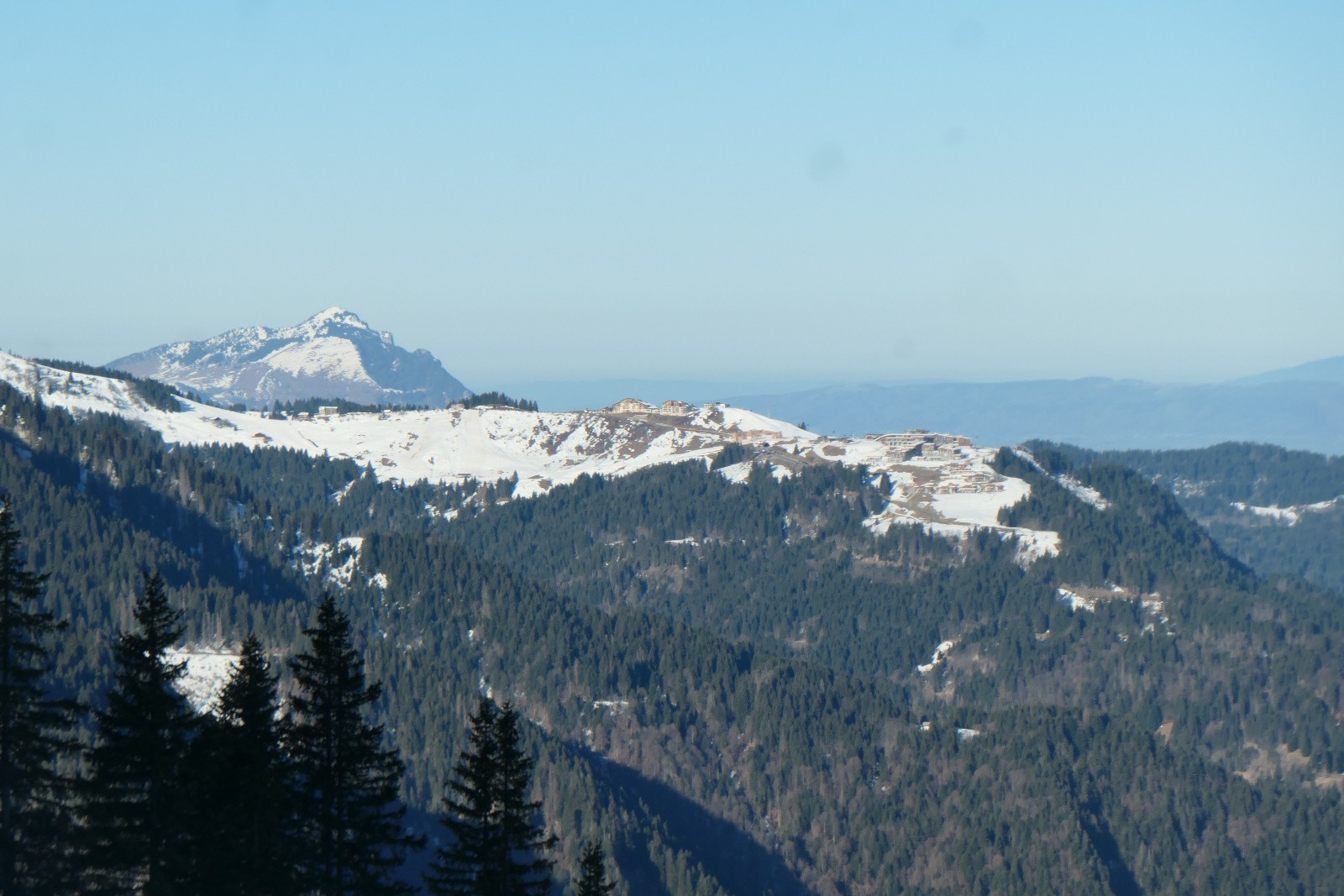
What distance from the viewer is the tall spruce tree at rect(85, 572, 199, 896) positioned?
54312 mm

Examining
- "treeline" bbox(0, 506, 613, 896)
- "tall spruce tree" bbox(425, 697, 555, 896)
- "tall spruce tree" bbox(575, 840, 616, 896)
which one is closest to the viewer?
"treeline" bbox(0, 506, 613, 896)

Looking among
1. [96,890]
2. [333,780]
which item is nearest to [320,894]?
[333,780]

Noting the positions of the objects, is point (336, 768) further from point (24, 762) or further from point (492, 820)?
point (24, 762)

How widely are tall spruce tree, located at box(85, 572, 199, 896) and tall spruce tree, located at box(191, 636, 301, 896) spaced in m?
0.59

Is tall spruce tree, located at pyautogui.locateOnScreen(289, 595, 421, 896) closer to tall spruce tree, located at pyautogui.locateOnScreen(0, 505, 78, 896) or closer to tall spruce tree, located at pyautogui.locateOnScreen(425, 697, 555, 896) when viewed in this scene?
tall spruce tree, located at pyautogui.locateOnScreen(425, 697, 555, 896)

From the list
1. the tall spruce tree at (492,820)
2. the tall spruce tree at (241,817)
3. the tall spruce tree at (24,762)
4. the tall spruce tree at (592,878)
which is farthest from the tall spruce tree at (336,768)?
the tall spruce tree at (592,878)

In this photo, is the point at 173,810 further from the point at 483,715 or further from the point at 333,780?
the point at 483,715

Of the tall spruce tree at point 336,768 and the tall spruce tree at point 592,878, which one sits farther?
the tall spruce tree at point 592,878

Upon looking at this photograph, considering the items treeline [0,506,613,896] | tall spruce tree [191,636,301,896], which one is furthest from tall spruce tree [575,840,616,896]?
tall spruce tree [191,636,301,896]

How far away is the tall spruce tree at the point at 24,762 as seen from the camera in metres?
53.7

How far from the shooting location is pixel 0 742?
177 feet

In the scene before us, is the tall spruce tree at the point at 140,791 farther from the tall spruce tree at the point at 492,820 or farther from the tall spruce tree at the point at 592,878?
the tall spruce tree at the point at 592,878

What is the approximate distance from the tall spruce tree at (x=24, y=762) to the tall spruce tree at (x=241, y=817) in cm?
404

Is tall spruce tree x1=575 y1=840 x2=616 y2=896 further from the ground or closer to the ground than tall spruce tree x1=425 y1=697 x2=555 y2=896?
closer to the ground
